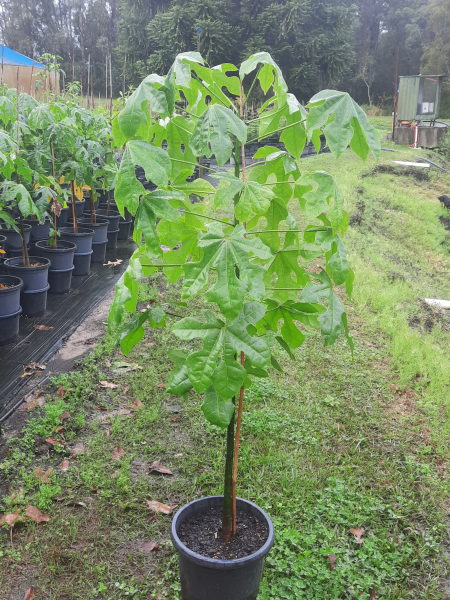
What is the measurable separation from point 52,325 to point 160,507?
257 centimetres

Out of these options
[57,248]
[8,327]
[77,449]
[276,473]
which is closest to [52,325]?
[8,327]

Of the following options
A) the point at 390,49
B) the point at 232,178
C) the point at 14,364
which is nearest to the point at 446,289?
the point at 14,364

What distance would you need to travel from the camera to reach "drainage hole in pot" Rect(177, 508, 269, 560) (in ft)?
5.64

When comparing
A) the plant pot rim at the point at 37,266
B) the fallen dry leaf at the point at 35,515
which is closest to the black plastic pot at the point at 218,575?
the fallen dry leaf at the point at 35,515

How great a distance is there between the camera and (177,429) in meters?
3.02

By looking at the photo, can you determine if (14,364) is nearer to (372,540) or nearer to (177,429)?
(177,429)

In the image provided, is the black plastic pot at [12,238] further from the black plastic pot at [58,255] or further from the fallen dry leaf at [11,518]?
the fallen dry leaf at [11,518]

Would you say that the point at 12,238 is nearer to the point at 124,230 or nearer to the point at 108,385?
the point at 124,230

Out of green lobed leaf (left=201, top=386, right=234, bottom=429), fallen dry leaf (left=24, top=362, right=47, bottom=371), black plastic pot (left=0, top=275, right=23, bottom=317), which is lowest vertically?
fallen dry leaf (left=24, top=362, right=47, bottom=371)

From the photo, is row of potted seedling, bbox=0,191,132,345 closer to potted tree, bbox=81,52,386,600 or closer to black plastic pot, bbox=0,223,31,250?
black plastic pot, bbox=0,223,31,250

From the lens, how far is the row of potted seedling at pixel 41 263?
160 inches

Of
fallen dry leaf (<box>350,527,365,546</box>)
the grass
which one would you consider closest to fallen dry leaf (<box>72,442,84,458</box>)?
the grass

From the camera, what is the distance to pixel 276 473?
264 centimetres

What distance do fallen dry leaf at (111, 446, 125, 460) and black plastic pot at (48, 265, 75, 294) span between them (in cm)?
287
